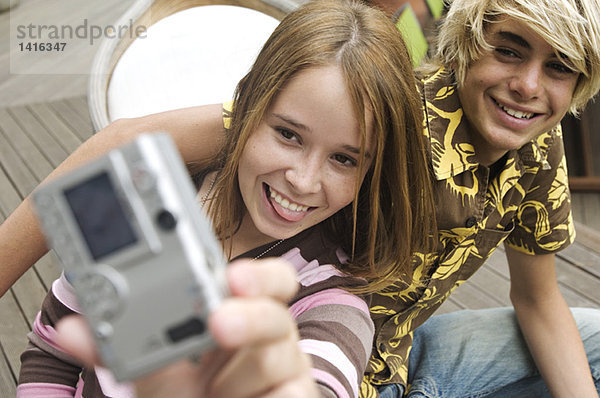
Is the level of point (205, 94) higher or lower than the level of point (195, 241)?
lower

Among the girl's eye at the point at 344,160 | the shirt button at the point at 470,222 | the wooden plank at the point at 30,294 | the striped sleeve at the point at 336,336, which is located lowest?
→ the wooden plank at the point at 30,294

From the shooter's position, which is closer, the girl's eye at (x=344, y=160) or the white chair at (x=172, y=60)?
the girl's eye at (x=344, y=160)

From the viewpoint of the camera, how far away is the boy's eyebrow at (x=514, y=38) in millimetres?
1029

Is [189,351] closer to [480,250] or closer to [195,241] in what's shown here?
[195,241]

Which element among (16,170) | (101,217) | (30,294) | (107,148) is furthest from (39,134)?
(101,217)

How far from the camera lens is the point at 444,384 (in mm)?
1271

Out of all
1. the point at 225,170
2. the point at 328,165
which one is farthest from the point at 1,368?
the point at 328,165

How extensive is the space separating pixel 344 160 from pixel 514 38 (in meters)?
0.41

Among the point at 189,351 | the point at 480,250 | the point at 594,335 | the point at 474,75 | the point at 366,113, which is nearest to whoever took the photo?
the point at 189,351

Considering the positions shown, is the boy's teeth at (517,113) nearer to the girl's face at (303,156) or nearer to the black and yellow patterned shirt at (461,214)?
the black and yellow patterned shirt at (461,214)

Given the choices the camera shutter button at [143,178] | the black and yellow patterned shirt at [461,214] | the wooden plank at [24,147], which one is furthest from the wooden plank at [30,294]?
the camera shutter button at [143,178]

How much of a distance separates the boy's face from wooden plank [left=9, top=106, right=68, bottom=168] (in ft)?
5.07

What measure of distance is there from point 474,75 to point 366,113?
13.7 inches

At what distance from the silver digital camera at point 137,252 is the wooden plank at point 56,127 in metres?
1.98
